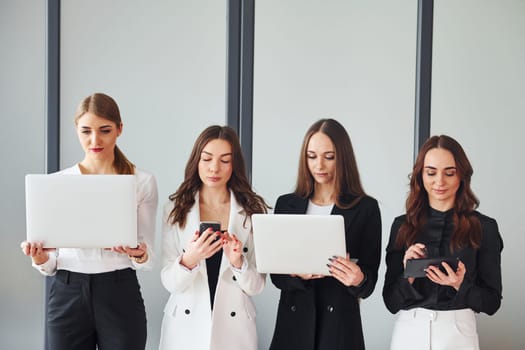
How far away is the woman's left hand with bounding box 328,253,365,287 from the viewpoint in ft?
7.72

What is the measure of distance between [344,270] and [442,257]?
435mm

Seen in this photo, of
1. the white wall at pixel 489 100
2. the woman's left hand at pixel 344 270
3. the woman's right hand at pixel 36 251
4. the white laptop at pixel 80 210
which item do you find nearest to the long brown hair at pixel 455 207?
the woman's left hand at pixel 344 270

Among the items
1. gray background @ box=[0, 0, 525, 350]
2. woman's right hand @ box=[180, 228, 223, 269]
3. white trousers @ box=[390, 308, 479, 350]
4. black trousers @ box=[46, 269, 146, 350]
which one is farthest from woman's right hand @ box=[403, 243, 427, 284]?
gray background @ box=[0, 0, 525, 350]

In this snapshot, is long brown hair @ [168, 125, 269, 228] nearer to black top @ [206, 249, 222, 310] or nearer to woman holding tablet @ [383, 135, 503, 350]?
black top @ [206, 249, 222, 310]

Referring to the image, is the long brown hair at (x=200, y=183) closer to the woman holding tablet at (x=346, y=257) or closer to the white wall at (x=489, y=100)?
the woman holding tablet at (x=346, y=257)

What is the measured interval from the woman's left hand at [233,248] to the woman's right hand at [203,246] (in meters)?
0.04

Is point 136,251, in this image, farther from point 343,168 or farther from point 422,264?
point 422,264

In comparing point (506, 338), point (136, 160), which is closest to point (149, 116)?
point (136, 160)

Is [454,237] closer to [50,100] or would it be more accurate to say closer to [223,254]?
[223,254]

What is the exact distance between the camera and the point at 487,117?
3904 millimetres

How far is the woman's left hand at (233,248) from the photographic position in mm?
2467

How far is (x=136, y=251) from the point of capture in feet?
8.11

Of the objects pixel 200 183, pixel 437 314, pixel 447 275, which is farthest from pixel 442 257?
pixel 200 183

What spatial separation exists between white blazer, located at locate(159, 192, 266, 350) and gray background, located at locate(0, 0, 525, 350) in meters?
1.14
